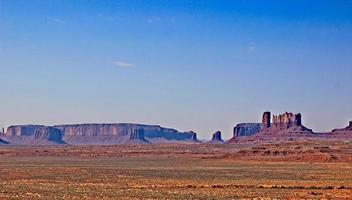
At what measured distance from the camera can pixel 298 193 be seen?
3828cm

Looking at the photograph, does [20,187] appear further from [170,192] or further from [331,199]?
[331,199]

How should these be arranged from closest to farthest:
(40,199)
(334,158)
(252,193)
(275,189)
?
(40,199) → (252,193) → (275,189) → (334,158)

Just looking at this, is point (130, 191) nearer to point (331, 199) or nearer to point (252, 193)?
point (252, 193)

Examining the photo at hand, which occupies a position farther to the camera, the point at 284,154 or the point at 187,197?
the point at 284,154

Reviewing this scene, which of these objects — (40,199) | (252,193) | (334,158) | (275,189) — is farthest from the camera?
(334,158)

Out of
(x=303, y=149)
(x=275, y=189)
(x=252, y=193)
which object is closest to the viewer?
(x=252, y=193)

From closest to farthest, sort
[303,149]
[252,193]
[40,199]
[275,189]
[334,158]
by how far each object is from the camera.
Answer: [40,199] → [252,193] → [275,189] → [334,158] → [303,149]

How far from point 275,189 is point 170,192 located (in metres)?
7.36

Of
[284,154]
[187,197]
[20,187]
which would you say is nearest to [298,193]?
[187,197]

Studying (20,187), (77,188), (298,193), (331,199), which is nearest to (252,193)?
(298,193)

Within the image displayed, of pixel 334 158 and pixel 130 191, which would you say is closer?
pixel 130 191

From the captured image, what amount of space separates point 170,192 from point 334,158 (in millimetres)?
63778

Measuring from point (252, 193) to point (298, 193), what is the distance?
2885 millimetres

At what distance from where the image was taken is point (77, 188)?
41.8m
